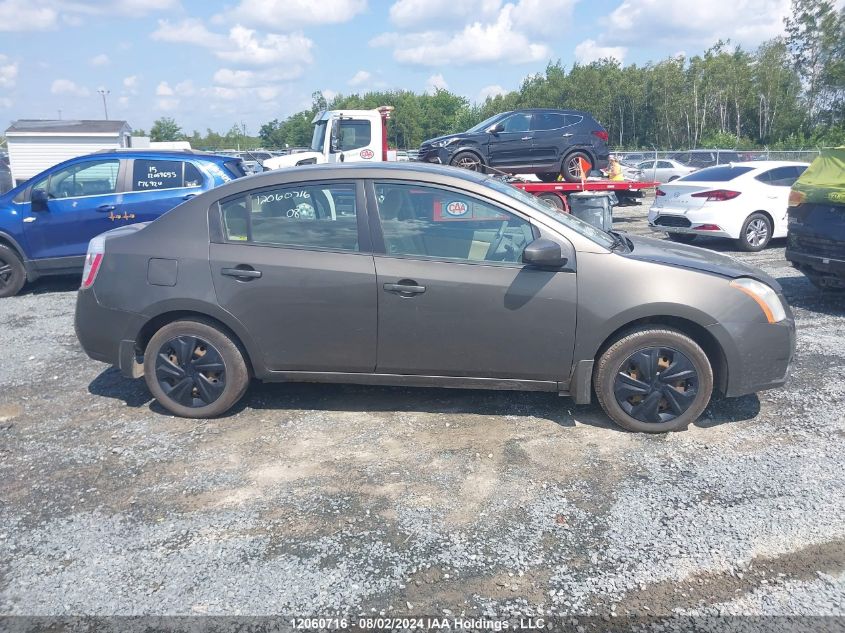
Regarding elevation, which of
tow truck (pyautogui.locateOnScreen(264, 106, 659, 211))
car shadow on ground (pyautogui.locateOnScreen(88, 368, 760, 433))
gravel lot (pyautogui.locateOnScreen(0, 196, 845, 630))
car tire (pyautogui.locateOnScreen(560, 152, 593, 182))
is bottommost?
gravel lot (pyautogui.locateOnScreen(0, 196, 845, 630))

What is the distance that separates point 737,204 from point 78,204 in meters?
9.99

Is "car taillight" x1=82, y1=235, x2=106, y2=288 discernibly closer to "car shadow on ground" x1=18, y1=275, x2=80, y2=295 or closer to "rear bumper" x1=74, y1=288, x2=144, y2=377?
"rear bumper" x1=74, y1=288, x2=144, y2=377

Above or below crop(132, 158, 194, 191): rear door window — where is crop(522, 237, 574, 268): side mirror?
below

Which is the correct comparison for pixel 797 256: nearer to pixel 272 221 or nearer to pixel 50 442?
pixel 272 221

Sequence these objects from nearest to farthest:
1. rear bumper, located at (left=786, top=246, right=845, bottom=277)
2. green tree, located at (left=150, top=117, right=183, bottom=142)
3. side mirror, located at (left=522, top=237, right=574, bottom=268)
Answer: side mirror, located at (left=522, top=237, right=574, bottom=268) → rear bumper, located at (left=786, top=246, right=845, bottom=277) → green tree, located at (left=150, top=117, right=183, bottom=142)

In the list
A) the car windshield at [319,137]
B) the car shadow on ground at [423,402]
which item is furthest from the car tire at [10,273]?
the car windshield at [319,137]

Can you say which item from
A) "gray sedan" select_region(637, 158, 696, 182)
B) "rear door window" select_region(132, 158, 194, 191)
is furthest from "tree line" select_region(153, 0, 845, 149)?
"rear door window" select_region(132, 158, 194, 191)

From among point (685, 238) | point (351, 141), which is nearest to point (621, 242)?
point (685, 238)

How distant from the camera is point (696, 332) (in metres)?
4.33

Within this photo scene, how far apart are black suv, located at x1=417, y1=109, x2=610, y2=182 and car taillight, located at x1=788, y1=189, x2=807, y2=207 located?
7894mm

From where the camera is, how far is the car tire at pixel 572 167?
15.0m

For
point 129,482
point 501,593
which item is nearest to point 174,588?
point 129,482

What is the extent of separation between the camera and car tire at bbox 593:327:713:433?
4.25 meters

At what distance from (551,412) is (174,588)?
8.97 ft
